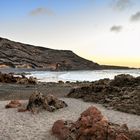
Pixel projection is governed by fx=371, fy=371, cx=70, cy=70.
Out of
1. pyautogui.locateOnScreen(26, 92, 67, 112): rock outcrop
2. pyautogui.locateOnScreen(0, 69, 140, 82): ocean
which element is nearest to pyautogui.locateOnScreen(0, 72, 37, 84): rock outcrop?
pyautogui.locateOnScreen(0, 69, 140, 82): ocean

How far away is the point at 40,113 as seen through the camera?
14.0 meters

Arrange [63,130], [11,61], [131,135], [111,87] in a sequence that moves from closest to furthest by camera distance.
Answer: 1. [131,135]
2. [63,130]
3. [111,87]
4. [11,61]

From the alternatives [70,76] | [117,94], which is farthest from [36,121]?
[70,76]

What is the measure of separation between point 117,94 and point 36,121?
575 centimetres

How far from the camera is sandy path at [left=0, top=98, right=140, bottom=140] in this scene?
10852mm

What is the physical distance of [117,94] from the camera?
17297 millimetres

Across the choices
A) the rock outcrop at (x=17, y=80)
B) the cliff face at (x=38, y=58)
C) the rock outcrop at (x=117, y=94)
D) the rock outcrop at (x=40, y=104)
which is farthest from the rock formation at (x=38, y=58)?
the rock outcrop at (x=40, y=104)

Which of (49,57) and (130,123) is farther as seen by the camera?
(49,57)

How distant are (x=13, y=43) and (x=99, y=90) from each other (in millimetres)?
122451

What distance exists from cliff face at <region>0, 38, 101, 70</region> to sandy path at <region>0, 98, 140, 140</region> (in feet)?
354

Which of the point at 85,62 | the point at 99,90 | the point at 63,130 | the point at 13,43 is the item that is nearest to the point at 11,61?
the point at 13,43

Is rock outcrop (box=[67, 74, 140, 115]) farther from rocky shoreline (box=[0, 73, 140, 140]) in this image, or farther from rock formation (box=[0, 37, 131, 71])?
rock formation (box=[0, 37, 131, 71])

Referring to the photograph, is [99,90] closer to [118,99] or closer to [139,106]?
[118,99]

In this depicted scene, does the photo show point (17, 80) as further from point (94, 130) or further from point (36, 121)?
point (94, 130)
